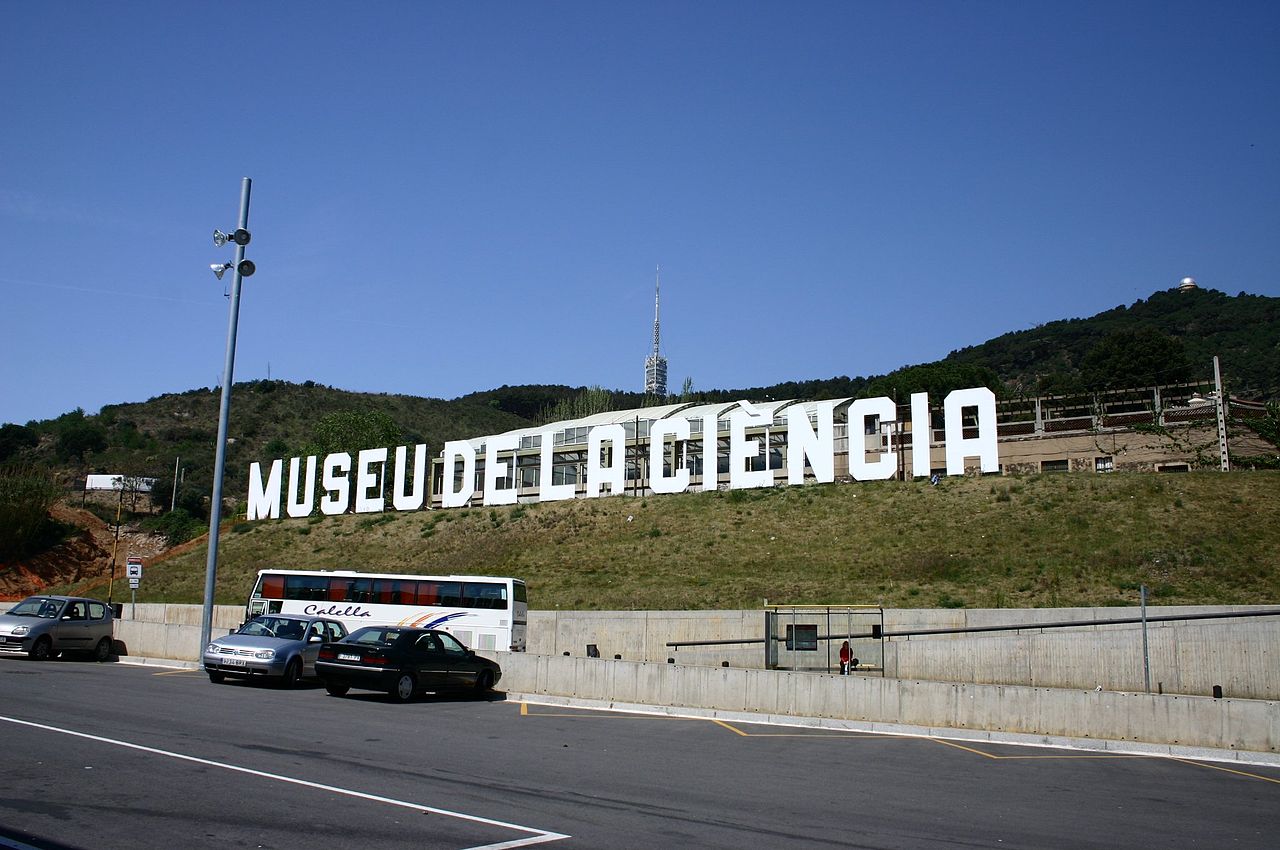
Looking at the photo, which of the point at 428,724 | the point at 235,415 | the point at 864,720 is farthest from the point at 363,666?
the point at 235,415

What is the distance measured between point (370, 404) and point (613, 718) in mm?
141354

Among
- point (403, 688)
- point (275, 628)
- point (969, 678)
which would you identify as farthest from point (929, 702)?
point (275, 628)

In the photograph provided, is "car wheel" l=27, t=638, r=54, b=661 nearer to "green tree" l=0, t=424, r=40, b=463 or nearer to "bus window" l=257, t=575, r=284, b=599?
"bus window" l=257, t=575, r=284, b=599

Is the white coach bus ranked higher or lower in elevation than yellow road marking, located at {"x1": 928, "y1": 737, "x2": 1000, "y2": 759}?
higher

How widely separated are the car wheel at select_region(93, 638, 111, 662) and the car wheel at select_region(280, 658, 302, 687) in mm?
8262

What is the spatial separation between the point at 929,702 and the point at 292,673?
502 inches

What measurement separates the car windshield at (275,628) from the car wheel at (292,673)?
2.60 ft

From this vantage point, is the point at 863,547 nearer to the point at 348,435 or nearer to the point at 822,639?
the point at 822,639

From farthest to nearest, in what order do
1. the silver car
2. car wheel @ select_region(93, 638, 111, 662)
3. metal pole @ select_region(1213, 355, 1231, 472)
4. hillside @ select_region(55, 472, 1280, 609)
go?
metal pole @ select_region(1213, 355, 1231, 472) < hillside @ select_region(55, 472, 1280, 609) < car wheel @ select_region(93, 638, 111, 662) < the silver car

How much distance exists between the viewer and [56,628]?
979 inches

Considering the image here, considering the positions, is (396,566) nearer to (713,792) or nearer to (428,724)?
(428,724)

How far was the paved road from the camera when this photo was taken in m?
8.02

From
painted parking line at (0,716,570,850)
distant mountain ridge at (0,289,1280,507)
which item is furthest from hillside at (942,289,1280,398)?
painted parking line at (0,716,570,850)

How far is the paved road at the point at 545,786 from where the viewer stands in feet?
26.3
